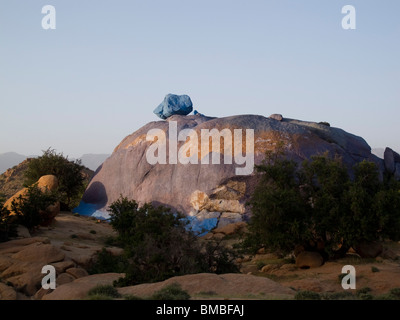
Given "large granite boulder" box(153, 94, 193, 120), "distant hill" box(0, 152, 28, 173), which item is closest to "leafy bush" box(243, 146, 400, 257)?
"large granite boulder" box(153, 94, 193, 120)

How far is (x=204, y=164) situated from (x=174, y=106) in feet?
21.4

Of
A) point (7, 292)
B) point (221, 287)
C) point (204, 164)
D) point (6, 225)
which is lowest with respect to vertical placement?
point (7, 292)

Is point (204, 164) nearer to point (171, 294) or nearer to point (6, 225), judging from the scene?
point (6, 225)

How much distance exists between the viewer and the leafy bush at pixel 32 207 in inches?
728

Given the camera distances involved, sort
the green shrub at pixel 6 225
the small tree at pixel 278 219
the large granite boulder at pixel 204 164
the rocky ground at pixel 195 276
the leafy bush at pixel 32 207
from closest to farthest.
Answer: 1. the rocky ground at pixel 195 276
2. the small tree at pixel 278 219
3. the green shrub at pixel 6 225
4. the leafy bush at pixel 32 207
5. the large granite boulder at pixel 204 164

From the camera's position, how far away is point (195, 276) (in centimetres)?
1075

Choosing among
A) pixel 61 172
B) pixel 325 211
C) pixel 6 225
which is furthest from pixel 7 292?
pixel 61 172

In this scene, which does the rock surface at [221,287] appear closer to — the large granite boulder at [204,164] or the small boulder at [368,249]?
the small boulder at [368,249]

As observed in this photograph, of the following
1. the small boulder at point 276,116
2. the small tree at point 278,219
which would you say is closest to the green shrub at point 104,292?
the small tree at point 278,219

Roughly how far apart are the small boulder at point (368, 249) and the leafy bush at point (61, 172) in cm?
1770

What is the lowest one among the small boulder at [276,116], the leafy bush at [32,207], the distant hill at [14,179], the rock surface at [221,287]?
the rock surface at [221,287]

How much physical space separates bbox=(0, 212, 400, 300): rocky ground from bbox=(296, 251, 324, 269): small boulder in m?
0.21
